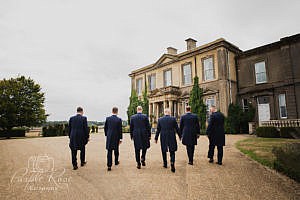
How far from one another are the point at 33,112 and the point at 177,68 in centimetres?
1993

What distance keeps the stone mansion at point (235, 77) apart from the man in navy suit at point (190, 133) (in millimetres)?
13575

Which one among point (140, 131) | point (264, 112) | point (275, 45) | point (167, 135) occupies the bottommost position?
point (167, 135)

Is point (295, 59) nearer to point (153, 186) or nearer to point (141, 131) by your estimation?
point (141, 131)

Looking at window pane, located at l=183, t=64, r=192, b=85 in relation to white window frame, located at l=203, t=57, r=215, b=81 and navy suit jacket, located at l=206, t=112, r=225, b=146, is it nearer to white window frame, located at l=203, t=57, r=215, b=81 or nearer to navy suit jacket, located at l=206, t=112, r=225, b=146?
white window frame, located at l=203, t=57, r=215, b=81

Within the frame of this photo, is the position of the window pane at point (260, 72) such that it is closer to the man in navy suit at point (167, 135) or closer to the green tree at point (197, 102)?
the green tree at point (197, 102)

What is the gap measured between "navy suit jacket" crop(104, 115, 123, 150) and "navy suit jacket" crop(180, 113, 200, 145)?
2050mm

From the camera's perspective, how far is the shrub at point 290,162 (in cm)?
405

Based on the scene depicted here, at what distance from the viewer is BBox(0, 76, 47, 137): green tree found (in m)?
23.8

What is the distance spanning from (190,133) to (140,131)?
1.58 meters

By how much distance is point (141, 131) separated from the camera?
5.95 meters

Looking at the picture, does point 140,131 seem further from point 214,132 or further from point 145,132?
point 214,132

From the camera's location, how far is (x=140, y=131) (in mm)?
5941
